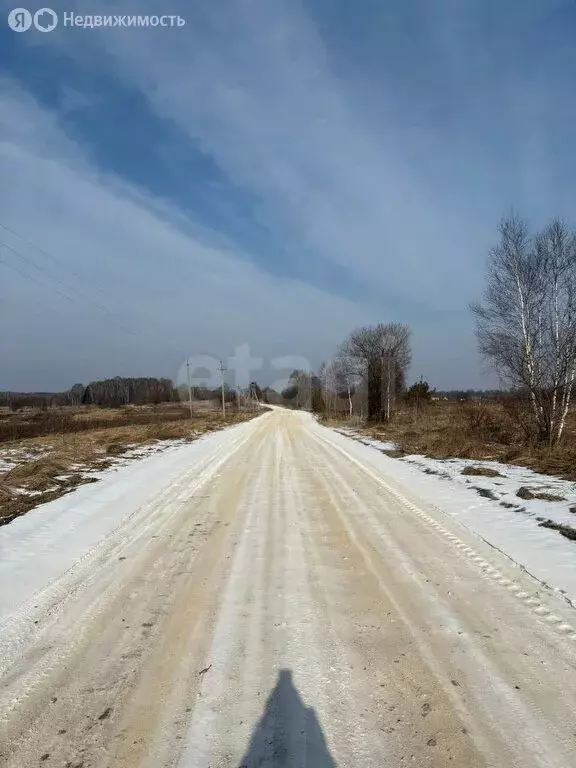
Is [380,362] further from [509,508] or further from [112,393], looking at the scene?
[112,393]

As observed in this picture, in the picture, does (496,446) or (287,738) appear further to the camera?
(496,446)

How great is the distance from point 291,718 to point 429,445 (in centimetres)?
1641

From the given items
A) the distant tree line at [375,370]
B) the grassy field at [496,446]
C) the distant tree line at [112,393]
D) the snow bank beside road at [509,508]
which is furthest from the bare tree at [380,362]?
the distant tree line at [112,393]

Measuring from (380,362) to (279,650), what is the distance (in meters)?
41.6

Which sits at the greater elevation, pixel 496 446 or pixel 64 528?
pixel 496 446

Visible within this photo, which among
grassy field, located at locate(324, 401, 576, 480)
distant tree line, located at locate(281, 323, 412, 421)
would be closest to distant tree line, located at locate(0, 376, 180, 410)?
distant tree line, located at locate(281, 323, 412, 421)

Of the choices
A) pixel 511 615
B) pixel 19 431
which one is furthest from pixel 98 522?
pixel 19 431

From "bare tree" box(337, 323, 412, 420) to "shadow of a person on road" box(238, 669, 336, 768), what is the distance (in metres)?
38.4

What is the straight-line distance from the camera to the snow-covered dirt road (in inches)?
99.0

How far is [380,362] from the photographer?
43.9 metres

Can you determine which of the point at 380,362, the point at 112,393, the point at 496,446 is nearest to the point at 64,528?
the point at 496,446

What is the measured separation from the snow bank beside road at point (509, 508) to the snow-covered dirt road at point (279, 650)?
1.17 feet

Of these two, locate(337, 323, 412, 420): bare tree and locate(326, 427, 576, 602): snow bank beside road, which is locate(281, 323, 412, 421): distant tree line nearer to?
locate(337, 323, 412, 420): bare tree

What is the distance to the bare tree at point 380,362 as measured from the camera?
4234 cm
